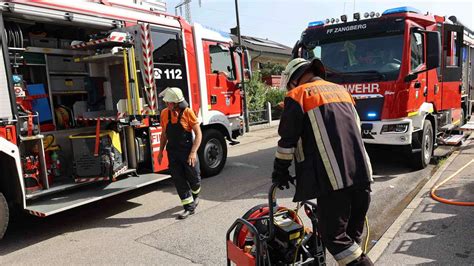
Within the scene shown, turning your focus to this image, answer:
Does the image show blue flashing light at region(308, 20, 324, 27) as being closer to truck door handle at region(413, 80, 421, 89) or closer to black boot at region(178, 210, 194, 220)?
truck door handle at region(413, 80, 421, 89)

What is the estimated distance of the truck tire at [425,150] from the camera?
7.13 m

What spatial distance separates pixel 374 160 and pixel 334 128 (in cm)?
606

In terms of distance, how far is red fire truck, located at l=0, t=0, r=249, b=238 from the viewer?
471 cm

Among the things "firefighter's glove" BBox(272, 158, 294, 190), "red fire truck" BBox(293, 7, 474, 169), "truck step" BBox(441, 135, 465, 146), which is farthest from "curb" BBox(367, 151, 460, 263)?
"truck step" BBox(441, 135, 465, 146)

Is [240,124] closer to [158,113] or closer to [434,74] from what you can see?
[158,113]

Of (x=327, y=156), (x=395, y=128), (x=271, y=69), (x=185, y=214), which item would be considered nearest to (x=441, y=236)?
(x=327, y=156)

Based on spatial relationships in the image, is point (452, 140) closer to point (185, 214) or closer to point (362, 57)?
point (362, 57)

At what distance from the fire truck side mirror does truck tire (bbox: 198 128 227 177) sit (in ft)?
13.3

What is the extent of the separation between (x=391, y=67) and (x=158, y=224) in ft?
15.4

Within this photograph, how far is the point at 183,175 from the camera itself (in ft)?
17.8

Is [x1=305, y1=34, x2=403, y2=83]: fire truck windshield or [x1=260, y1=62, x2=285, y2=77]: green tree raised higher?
[x1=260, y1=62, x2=285, y2=77]: green tree

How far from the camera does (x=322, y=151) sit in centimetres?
272

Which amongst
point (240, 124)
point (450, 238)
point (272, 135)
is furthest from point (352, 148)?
point (272, 135)

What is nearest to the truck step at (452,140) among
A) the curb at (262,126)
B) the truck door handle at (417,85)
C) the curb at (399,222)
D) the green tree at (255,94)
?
the curb at (399,222)
